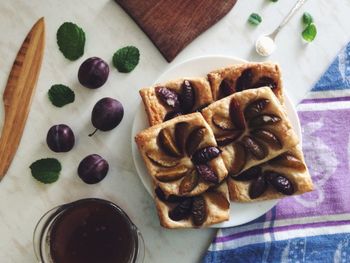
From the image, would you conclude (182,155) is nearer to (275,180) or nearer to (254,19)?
(275,180)

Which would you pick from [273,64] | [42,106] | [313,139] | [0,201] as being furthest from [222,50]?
[0,201]

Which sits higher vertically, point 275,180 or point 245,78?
point 245,78

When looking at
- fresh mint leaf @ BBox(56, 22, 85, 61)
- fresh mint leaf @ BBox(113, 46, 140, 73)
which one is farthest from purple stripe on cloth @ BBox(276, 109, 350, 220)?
fresh mint leaf @ BBox(56, 22, 85, 61)

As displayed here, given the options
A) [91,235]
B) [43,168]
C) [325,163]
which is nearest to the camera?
[91,235]

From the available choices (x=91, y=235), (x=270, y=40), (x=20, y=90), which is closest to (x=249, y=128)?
(x=270, y=40)

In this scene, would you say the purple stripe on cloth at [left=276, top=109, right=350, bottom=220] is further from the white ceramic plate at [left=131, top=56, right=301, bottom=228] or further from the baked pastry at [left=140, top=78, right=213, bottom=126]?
the baked pastry at [left=140, top=78, right=213, bottom=126]

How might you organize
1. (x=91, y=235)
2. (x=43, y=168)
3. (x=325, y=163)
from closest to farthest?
1. (x=91, y=235)
2. (x=43, y=168)
3. (x=325, y=163)
